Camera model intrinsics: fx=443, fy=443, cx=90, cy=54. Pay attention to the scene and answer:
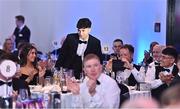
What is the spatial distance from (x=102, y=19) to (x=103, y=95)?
261 inches

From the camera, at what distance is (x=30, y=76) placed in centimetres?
539

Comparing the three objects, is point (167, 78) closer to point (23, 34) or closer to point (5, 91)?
point (5, 91)

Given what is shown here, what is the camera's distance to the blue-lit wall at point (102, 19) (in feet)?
31.6

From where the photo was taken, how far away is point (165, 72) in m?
5.36

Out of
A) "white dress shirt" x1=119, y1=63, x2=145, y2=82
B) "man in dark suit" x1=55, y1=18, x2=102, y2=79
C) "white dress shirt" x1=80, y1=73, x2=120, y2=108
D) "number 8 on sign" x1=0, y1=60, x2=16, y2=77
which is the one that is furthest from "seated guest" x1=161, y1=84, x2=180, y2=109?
"man in dark suit" x1=55, y1=18, x2=102, y2=79

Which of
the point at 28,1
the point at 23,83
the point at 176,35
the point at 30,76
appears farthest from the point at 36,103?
the point at 28,1

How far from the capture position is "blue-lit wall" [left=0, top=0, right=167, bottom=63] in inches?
380

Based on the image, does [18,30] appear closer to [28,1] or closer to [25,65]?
[28,1]

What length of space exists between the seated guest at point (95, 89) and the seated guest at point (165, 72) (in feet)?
4.07

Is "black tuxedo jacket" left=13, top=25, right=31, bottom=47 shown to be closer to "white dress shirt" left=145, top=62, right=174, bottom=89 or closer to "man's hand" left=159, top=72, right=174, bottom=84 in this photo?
"white dress shirt" left=145, top=62, right=174, bottom=89

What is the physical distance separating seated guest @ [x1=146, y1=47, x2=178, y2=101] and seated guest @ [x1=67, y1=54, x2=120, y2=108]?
4.07ft

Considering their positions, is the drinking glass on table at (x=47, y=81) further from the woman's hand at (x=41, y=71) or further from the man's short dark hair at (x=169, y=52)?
the man's short dark hair at (x=169, y=52)

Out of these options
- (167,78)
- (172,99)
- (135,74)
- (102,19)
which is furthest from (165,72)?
(102,19)

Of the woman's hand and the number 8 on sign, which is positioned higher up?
the number 8 on sign
